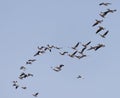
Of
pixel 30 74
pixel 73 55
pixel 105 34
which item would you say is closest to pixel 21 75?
pixel 30 74

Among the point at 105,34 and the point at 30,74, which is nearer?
the point at 105,34

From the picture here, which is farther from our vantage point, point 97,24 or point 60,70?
point 60,70

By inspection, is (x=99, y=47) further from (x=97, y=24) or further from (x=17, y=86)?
(x=17, y=86)

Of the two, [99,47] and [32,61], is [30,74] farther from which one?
[99,47]

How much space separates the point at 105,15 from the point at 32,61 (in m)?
23.0

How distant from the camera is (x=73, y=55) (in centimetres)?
12938

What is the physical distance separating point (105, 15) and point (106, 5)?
180 cm

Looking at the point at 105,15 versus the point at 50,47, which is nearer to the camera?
the point at 105,15

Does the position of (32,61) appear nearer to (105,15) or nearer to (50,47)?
(50,47)

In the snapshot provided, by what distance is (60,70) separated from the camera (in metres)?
131

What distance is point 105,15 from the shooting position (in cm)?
11838

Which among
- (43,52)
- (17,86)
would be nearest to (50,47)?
(43,52)

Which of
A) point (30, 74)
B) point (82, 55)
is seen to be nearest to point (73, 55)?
point (82, 55)

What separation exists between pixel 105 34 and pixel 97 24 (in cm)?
275
